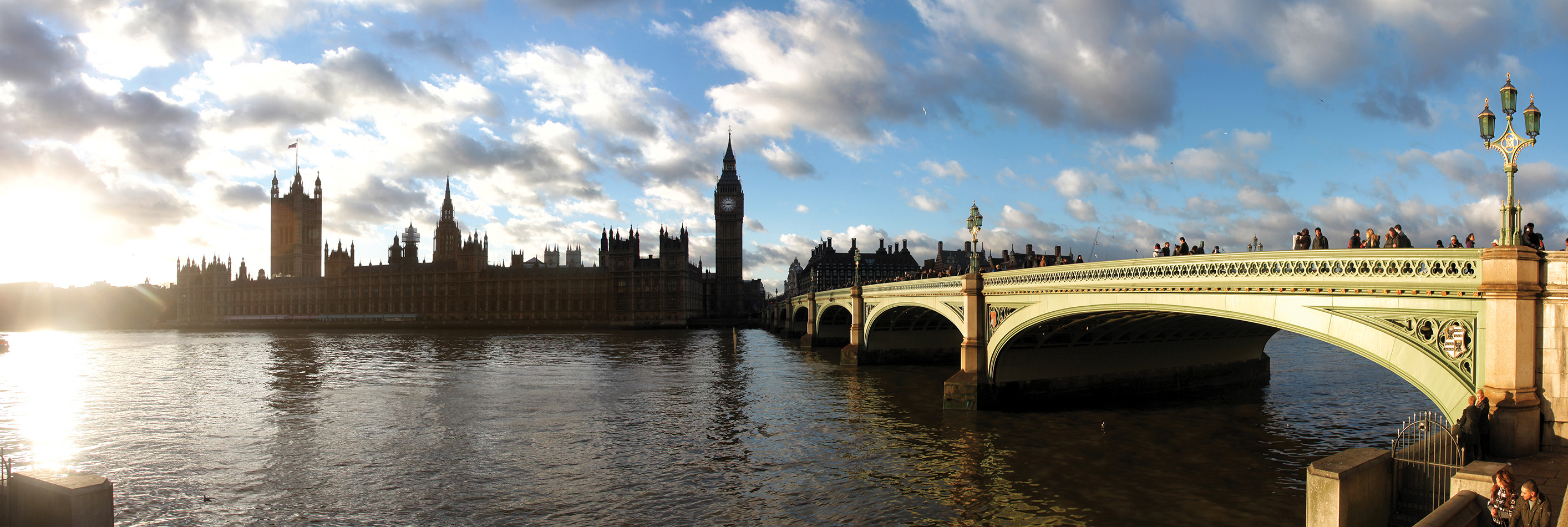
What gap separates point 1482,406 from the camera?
10.6 meters

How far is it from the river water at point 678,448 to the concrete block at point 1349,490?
3.39m

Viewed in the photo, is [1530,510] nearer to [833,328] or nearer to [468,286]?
[833,328]

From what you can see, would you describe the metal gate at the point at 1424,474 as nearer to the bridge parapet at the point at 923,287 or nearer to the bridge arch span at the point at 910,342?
the bridge parapet at the point at 923,287

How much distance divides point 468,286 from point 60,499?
5264 inches

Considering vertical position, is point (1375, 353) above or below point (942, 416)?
above

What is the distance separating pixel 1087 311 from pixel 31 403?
133 feet

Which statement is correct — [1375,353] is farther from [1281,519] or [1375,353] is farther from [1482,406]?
[1281,519]

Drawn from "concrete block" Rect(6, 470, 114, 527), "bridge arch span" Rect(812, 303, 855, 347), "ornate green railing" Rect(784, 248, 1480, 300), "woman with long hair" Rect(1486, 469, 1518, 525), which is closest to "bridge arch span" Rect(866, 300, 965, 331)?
"ornate green railing" Rect(784, 248, 1480, 300)

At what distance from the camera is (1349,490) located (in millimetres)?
9984

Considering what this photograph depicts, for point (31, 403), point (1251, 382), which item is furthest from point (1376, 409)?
point (31, 403)

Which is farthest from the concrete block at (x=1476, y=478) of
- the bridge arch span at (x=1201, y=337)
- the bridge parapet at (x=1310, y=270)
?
the bridge parapet at (x=1310, y=270)

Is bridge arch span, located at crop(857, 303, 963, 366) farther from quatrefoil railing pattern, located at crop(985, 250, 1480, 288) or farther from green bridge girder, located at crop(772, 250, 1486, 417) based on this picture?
quatrefoil railing pattern, located at crop(985, 250, 1480, 288)

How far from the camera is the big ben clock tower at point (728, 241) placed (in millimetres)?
151875

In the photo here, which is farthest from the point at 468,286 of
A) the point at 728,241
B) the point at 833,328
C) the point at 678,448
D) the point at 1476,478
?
the point at 1476,478
